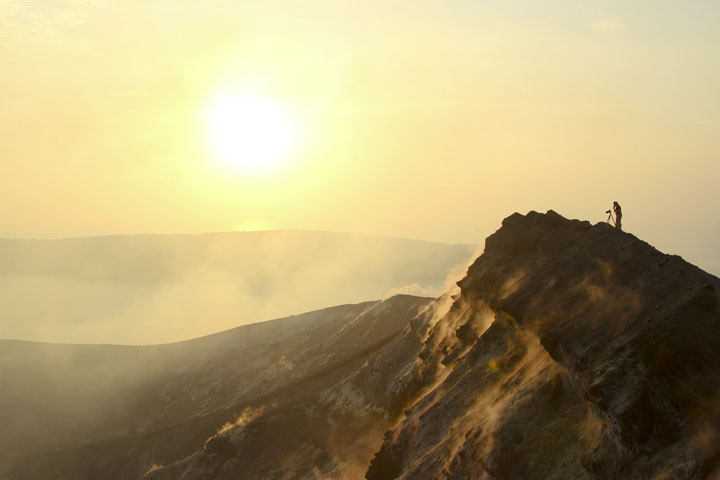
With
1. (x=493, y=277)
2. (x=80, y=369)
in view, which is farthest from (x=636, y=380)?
(x=80, y=369)

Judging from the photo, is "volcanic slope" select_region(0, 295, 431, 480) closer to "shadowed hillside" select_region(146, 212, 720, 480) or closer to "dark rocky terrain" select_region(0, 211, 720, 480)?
"dark rocky terrain" select_region(0, 211, 720, 480)

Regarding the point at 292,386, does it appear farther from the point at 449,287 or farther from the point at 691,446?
the point at 691,446

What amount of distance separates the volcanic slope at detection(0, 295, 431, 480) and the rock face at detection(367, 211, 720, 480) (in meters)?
10.8

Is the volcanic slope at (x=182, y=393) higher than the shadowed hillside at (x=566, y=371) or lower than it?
higher

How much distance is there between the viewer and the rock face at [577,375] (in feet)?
66.1

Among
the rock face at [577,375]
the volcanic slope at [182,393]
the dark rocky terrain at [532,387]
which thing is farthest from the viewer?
the volcanic slope at [182,393]

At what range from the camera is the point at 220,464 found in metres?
48.0

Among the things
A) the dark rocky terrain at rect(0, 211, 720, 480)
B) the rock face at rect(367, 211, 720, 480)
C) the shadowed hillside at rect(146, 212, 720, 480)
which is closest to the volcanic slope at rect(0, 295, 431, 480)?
the dark rocky terrain at rect(0, 211, 720, 480)

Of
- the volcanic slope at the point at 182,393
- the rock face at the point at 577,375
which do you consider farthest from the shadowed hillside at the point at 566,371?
the volcanic slope at the point at 182,393

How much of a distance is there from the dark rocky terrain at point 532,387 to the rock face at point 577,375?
0.06 meters

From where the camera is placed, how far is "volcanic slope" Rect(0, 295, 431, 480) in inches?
2030

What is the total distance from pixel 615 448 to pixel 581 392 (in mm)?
2861

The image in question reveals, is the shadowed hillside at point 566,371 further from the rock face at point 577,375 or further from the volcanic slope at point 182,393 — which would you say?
the volcanic slope at point 182,393

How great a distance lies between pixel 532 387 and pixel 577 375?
9.72ft
